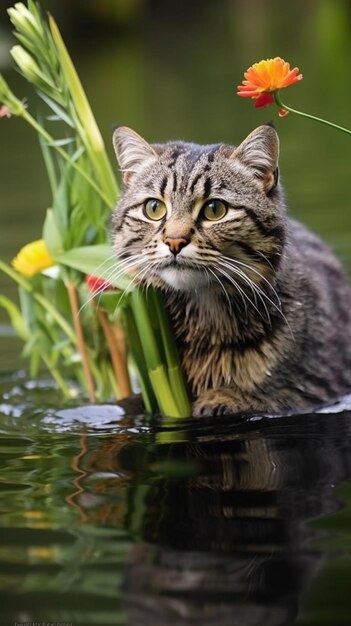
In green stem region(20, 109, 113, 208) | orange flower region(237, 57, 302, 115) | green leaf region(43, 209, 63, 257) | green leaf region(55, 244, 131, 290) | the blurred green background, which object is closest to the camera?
orange flower region(237, 57, 302, 115)

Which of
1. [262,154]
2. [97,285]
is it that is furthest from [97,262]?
[262,154]

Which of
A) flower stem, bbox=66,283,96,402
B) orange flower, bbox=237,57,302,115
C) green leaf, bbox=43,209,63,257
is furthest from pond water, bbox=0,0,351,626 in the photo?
orange flower, bbox=237,57,302,115

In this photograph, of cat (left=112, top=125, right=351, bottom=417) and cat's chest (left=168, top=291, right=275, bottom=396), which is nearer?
cat (left=112, top=125, right=351, bottom=417)

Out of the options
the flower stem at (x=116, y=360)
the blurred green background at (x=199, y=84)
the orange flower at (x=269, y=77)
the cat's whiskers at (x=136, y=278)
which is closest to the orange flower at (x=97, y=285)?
the cat's whiskers at (x=136, y=278)

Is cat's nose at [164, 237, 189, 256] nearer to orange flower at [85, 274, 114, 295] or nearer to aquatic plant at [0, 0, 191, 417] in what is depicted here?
aquatic plant at [0, 0, 191, 417]

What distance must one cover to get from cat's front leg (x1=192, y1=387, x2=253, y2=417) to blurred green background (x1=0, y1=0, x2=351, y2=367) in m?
1.75

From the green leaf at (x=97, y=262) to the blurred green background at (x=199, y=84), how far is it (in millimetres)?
1589

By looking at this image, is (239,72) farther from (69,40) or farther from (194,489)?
(194,489)

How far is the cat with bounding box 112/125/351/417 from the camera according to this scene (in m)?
4.30

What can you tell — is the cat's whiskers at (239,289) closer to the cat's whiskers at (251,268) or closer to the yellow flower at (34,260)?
the cat's whiskers at (251,268)

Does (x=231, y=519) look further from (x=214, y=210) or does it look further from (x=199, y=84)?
(x=199, y=84)

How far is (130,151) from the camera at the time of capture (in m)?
4.64

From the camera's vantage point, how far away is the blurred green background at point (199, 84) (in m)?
9.59

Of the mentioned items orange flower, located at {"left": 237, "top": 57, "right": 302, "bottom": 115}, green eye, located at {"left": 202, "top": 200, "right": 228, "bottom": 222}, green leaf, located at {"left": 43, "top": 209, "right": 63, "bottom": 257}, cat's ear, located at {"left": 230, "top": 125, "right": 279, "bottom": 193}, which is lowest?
green eye, located at {"left": 202, "top": 200, "right": 228, "bottom": 222}
